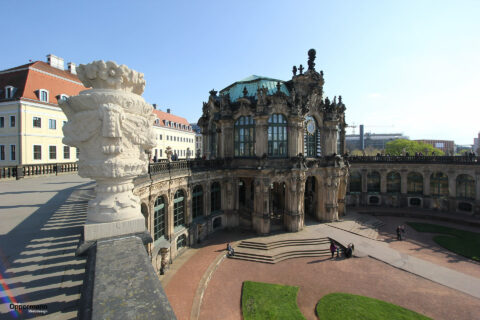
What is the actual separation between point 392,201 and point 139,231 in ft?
155

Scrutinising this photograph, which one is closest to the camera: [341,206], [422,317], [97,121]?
[97,121]

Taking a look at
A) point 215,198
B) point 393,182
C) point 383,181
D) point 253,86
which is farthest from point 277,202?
point 393,182

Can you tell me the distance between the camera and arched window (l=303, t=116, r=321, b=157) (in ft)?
102

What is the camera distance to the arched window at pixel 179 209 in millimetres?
22484

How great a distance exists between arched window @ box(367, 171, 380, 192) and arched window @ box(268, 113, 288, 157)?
76.0 ft

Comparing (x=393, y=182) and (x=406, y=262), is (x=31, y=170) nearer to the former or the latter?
(x=406, y=262)

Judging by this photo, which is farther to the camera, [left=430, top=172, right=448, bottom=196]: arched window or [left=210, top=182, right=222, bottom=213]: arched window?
[left=430, top=172, right=448, bottom=196]: arched window

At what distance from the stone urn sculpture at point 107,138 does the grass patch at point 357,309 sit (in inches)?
630

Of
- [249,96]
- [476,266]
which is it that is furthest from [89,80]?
[476,266]

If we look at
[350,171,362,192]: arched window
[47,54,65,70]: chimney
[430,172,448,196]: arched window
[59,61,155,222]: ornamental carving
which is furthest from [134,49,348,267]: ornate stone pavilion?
[47,54,65,70]: chimney

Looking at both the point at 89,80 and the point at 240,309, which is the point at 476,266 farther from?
the point at 89,80

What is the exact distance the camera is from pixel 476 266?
2177 cm

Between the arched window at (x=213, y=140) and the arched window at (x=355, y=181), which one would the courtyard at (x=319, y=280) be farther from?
the arched window at (x=355, y=181)

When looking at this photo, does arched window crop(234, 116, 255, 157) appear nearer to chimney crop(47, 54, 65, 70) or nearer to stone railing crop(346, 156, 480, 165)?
stone railing crop(346, 156, 480, 165)
